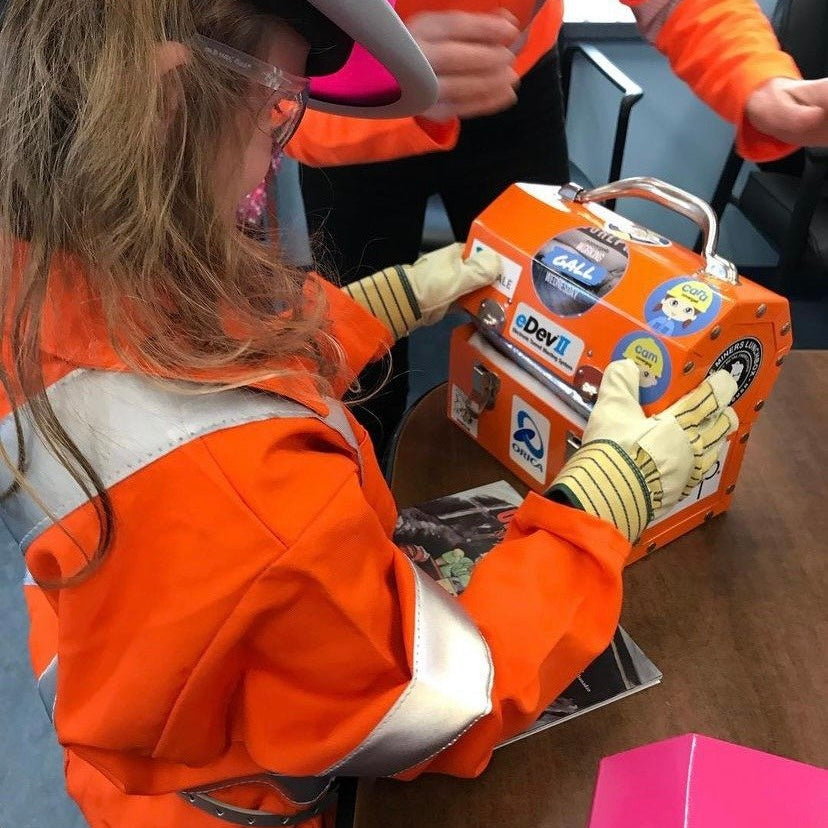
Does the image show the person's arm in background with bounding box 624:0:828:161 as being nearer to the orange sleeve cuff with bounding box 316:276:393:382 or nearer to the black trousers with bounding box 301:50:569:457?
the black trousers with bounding box 301:50:569:457

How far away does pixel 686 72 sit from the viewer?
917 mm

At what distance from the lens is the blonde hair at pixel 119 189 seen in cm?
38

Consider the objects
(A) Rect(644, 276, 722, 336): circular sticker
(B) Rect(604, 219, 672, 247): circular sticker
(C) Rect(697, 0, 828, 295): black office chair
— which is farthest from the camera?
(C) Rect(697, 0, 828, 295): black office chair

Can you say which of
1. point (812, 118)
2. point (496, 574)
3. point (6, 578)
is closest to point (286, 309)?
point (496, 574)

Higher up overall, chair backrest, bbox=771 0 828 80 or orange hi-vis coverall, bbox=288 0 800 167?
orange hi-vis coverall, bbox=288 0 800 167

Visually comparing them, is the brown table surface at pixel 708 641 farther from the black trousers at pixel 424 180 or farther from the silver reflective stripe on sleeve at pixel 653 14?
the silver reflective stripe on sleeve at pixel 653 14

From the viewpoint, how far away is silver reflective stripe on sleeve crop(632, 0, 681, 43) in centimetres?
94

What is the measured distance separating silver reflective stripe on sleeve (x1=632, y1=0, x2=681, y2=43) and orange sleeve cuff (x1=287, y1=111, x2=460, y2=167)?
0.30 m

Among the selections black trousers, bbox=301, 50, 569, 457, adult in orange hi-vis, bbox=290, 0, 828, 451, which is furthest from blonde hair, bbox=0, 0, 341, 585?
black trousers, bbox=301, 50, 569, 457

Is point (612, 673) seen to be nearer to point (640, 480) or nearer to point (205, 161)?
point (640, 480)

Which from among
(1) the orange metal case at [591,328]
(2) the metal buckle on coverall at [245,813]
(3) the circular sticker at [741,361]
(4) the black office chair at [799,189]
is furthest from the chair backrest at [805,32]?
(2) the metal buckle on coverall at [245,813]

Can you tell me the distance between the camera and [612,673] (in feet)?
1.97

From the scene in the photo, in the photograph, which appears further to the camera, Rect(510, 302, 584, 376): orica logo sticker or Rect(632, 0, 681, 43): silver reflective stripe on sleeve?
Rect(632, 0, 681, 43): silver reflective stripe on sleeve

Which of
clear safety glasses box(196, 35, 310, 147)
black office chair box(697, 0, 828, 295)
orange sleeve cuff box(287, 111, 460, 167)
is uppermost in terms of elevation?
clear safety glasses box(196, 35, 310, 147)
